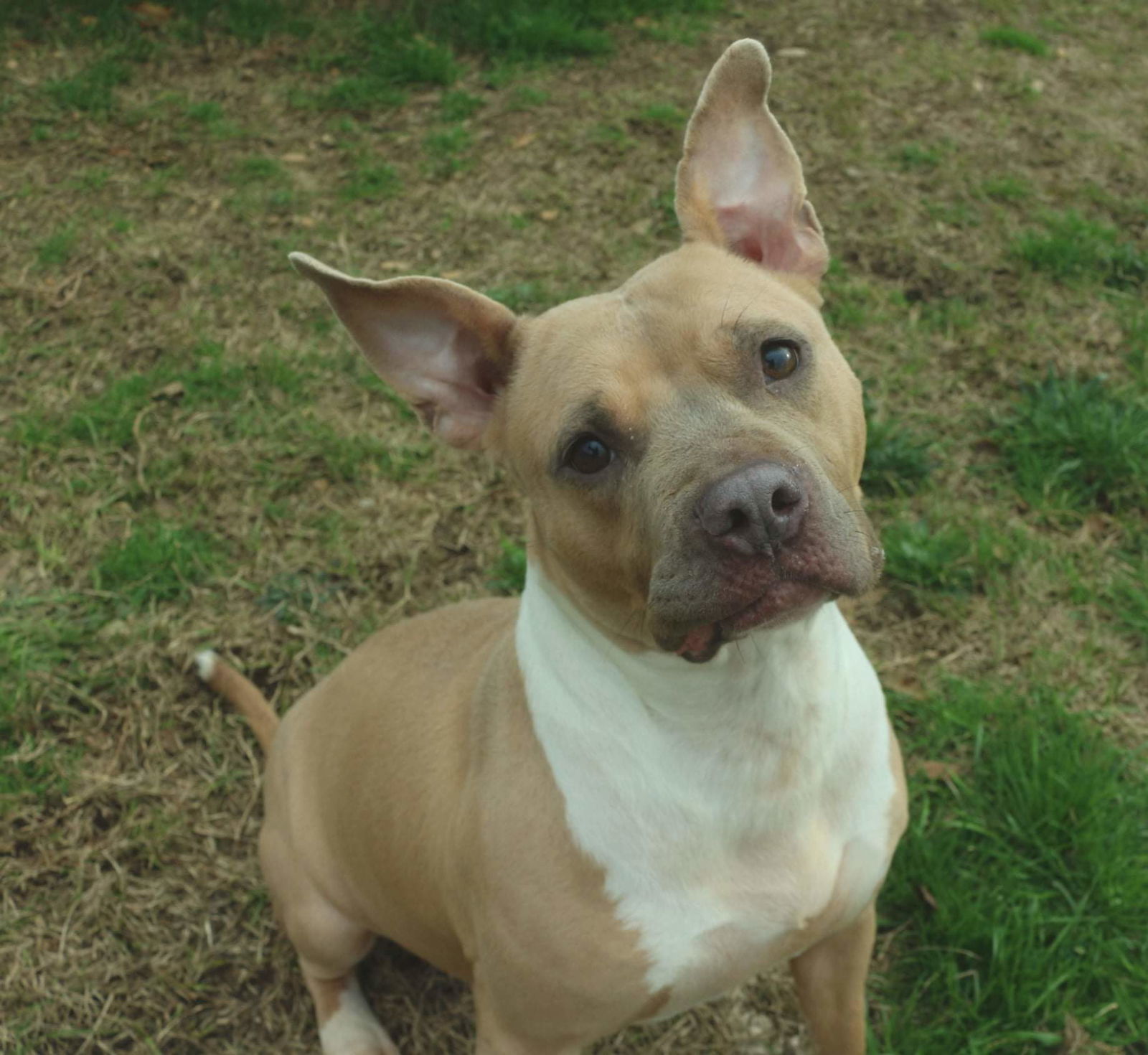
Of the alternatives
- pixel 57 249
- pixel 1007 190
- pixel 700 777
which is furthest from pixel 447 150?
pixel 700 777

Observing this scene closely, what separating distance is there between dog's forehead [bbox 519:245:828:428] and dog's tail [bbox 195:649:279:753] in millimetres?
1866

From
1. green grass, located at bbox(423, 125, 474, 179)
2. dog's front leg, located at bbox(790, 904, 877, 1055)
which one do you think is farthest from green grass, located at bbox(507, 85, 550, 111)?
dog's front leg, located at bbox(790, 904, 877, 1055)

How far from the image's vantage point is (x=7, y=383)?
5418 mm

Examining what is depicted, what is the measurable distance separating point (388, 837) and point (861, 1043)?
1.34 m

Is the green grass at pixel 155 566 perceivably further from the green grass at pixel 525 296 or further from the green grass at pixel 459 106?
the green grass at pixel 459 106

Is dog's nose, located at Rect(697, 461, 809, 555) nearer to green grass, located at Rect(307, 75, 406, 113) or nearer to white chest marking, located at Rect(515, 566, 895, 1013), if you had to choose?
white chest marking, located at Rect(515, 566, 895, 1013)

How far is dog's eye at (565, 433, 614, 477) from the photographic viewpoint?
93.7 inches

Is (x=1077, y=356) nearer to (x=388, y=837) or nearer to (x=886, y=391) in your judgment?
(x=886, y=391)

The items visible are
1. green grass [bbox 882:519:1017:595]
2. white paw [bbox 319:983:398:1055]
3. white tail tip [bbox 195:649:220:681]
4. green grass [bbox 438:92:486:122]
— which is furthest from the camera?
green grass [bbox 438:92:486:122]

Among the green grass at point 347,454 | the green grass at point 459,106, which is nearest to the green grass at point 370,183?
the green grass at point 459,106

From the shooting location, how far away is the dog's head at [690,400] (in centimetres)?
211

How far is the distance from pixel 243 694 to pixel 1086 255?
427 centimetres

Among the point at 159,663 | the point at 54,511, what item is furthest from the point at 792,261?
the point at 54,511

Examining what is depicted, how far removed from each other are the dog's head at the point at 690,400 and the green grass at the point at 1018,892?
62.2 inches
